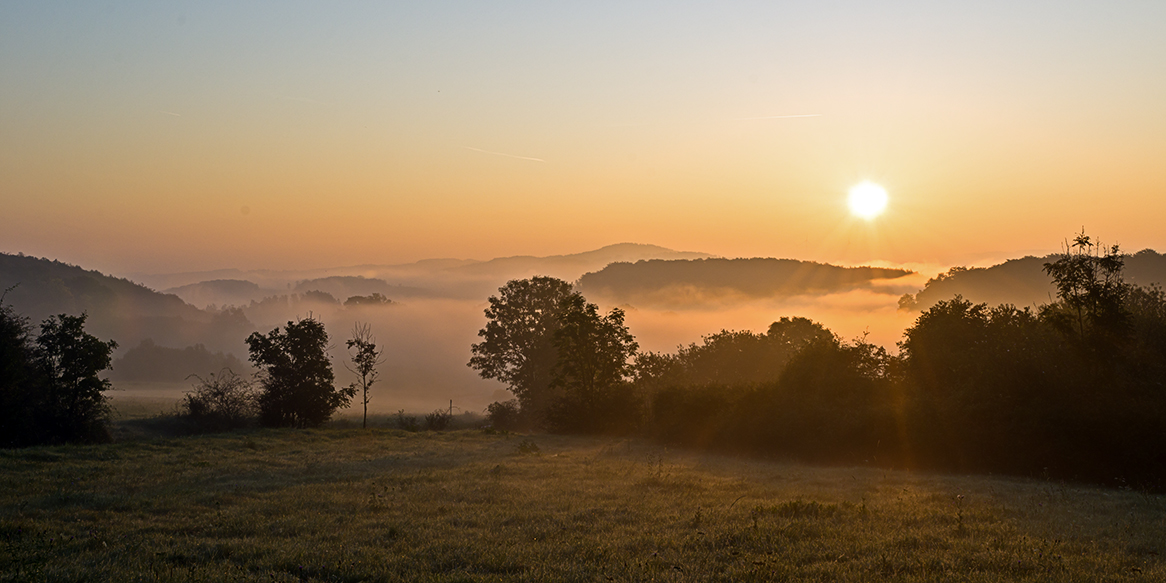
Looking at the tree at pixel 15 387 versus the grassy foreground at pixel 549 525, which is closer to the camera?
the grassy foreground at pixel 549 525

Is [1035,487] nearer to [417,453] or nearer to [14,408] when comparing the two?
[417,453]

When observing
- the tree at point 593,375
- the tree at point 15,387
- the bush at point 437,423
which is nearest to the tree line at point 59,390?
the tree at point 15,387

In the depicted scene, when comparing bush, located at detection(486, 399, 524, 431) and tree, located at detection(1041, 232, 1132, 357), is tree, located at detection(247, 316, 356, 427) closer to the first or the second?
bush, located at detection(486, 399, 524, 431)

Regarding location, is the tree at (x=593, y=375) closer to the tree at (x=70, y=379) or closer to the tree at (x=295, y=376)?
the tree at (x=295, y=376)

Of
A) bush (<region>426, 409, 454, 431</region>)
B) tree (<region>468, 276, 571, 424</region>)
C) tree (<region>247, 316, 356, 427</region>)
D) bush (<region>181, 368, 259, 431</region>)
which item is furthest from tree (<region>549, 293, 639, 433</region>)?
bush (<region>181, 368, 259, 431</region>)

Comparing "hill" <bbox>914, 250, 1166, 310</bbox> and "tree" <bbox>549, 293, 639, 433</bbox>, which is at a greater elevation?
"hill" <bbox>914, 250, 1166, 310</bbox>

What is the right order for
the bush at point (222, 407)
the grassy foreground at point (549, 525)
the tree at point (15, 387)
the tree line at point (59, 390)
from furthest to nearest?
the bush at point (222, 407), the tree line at point (59, 390), the tree at point (15, 387), the grassy foreground at point (549, 525)

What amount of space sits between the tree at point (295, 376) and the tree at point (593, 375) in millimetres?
16189

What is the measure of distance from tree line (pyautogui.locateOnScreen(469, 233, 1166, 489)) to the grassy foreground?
125 inches

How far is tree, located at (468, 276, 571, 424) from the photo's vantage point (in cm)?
→ 6425

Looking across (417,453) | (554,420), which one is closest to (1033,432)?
(417,453)

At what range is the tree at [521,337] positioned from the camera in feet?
211

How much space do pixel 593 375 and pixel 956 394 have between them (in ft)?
79.8

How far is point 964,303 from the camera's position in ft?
110
